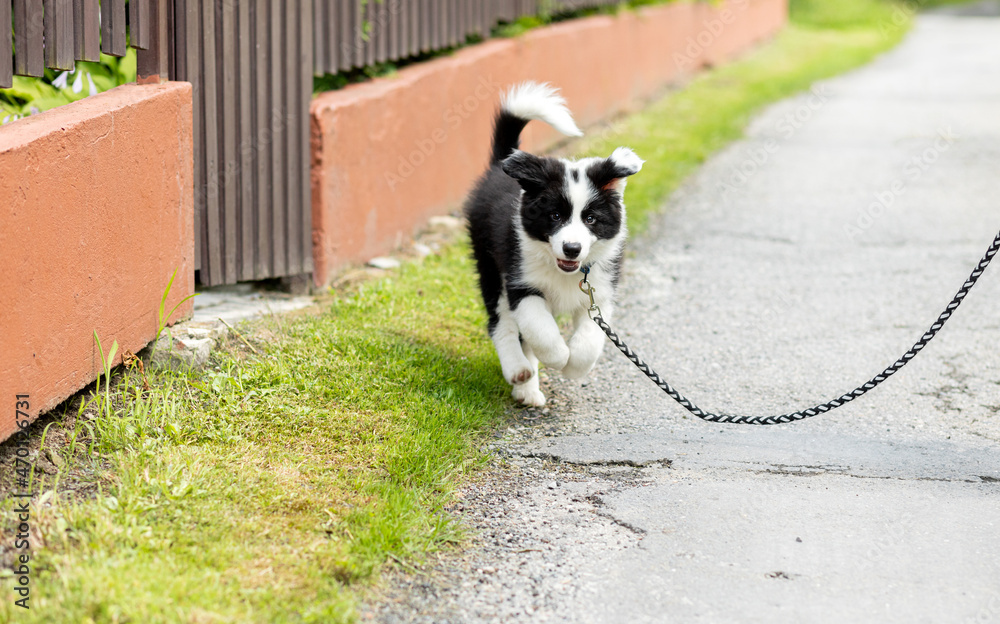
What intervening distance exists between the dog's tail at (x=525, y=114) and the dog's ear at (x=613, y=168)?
238 mm

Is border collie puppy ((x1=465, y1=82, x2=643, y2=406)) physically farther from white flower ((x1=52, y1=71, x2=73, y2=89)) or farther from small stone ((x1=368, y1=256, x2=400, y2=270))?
white flower ((x1=52, y1=71, x2=73, y2=89))

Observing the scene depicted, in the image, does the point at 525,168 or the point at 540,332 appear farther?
the point at 540,332

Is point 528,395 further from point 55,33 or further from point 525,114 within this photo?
point 55,33

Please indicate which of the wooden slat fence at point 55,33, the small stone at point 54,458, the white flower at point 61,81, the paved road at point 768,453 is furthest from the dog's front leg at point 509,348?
the white flower at point 61,81

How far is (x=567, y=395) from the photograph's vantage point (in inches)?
179

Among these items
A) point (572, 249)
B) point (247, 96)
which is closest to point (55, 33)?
point (247, 96)

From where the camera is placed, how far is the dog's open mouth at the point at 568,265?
3.84 m

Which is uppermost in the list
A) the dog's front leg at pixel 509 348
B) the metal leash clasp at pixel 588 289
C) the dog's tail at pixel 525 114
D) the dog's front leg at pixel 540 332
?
the dog's tail at pixel 525 114

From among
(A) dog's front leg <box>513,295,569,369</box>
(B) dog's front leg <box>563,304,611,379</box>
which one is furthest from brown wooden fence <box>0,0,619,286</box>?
(B) dog's front leg <box>563,304,611,379</box>

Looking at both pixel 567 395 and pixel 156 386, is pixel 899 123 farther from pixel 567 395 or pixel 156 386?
pixel 156 386

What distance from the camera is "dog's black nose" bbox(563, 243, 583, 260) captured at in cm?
373

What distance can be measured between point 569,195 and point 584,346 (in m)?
0.61

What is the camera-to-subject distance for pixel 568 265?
385cm

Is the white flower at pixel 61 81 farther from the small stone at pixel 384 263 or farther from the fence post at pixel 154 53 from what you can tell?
the small stone at pixel 384 263
